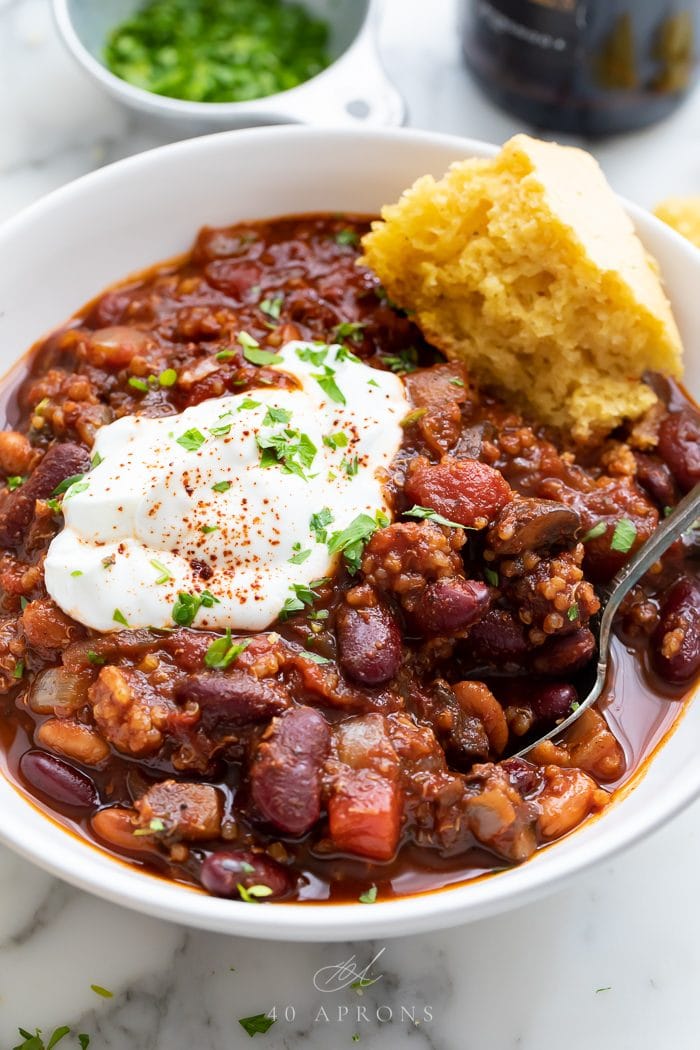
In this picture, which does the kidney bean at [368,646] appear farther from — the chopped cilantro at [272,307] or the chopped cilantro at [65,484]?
the chopped cilantro at [272,307]

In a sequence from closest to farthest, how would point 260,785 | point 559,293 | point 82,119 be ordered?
point 260,785 < point 559,293 < point 82,119

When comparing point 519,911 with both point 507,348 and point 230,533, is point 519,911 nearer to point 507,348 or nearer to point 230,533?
point 230,533

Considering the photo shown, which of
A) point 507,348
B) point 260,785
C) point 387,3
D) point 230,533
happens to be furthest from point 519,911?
point 387,3

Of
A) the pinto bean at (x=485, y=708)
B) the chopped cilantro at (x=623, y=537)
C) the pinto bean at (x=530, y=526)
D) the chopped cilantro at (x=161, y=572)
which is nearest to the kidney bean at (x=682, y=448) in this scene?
the chopped cilantro at (x=623, y=537)

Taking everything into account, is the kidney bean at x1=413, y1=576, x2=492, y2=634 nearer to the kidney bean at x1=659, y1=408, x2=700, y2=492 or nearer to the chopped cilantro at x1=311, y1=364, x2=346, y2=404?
the chopped cilantro at x1=311, y1=364, x2=346, y2=404

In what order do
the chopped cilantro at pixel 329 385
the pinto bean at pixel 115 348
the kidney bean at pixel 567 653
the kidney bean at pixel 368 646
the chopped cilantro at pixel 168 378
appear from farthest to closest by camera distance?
the pinto bean at pixel 115 348 < the chopped cilantro at pixel 168 378 < the chopped cilantro at pixel 329 385 < the kidney bean at pixel 567 653 < the kidney bean at pixel 368 646

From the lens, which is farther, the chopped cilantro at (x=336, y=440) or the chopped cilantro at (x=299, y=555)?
the chopped cilantro at (x=336, y=440)

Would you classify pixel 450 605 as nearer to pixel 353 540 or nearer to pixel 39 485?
pixel 353 540
